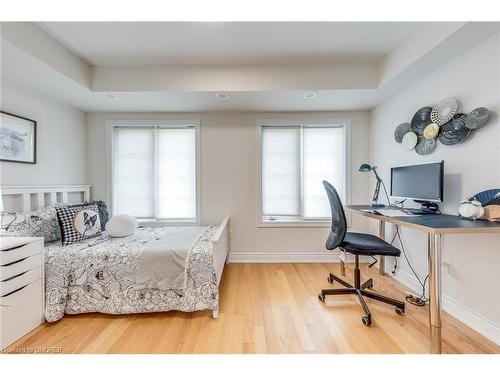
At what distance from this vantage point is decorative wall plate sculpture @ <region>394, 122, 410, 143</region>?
230 centimetres

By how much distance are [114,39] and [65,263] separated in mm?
2007

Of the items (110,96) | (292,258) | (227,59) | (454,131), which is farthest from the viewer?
(292,258)

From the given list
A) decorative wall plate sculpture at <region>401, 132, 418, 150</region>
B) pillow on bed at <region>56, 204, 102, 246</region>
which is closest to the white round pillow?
pillow on bed at <region>56, 204, 102, 246</region>

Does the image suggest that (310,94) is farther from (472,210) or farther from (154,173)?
(154,173)

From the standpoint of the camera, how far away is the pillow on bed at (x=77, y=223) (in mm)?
2031

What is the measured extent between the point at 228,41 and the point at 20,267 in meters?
2.45

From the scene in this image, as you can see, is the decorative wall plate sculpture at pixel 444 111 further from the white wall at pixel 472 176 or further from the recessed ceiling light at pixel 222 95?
the recessed ceiling light at pixel 222 95

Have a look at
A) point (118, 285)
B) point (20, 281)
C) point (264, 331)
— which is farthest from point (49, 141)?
point (264, 331)

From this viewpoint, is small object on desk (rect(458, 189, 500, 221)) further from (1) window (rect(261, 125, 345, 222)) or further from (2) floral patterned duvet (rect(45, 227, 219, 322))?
(2) floral patterned duvet (rect(45, 227, 219, 322))

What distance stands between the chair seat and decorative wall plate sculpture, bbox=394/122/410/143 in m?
1.21

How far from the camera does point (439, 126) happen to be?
1.87 metres

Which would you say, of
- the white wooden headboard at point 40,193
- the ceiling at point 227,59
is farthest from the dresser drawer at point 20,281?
the ceiling at point 227,59
